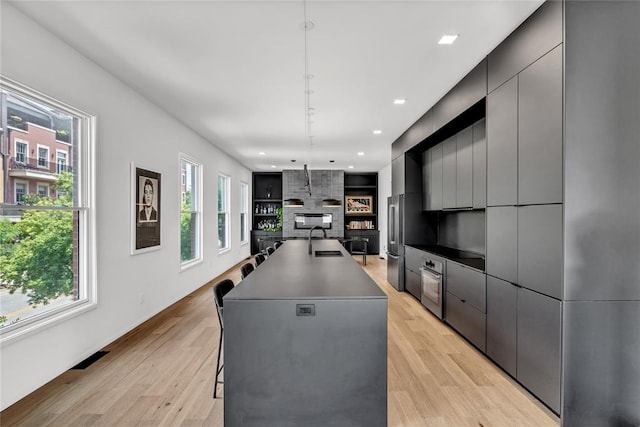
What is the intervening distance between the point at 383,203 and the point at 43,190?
8890 mm

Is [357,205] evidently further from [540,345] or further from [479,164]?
[540,345]

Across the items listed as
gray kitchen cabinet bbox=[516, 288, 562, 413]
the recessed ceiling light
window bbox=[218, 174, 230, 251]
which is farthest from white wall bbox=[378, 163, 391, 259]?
gray kitchen cabinet bbox=[516, 288, 562, 413]

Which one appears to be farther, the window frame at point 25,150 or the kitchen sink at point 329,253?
the kitchen sink at point 329,253

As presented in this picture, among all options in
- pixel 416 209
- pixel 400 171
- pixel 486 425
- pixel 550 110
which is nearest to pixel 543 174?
pixel 550 110

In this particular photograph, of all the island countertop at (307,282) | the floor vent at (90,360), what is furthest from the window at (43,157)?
the island countertop at (307,282)

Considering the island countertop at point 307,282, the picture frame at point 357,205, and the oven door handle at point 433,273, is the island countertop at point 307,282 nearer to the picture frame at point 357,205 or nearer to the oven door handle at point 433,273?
the oven door handle at point 433,273

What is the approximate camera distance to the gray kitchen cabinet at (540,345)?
2.19 meters

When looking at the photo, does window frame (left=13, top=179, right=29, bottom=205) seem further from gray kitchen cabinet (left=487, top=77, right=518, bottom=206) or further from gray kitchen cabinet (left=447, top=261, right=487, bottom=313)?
gray kitchen cabinet (left=447, top=261, right=487, bottom=313)

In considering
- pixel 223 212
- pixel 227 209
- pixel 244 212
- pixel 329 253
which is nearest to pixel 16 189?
pixel 329 253

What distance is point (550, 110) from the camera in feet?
7.39

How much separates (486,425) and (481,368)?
880 millimetres

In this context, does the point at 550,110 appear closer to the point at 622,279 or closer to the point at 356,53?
the point at 622,279

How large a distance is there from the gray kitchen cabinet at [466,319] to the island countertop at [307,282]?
142 centimetres

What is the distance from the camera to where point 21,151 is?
2.57 metres
